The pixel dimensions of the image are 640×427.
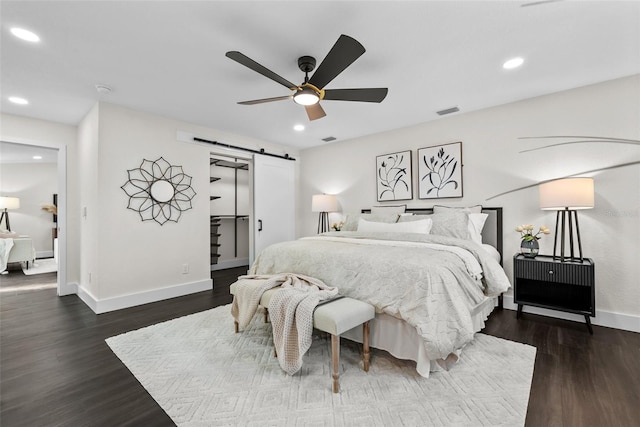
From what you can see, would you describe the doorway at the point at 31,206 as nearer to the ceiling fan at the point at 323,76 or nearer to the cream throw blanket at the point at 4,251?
the cream throw blanket at the point at 4,251

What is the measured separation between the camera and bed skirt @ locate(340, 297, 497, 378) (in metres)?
2.22

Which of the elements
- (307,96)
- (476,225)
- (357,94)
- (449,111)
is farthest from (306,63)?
(476,225)

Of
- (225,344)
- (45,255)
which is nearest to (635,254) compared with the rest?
(225,344)

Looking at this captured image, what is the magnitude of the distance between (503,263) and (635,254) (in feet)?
3.79

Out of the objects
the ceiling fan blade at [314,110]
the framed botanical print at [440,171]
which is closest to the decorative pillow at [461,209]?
the framed botanical print at [440,171]

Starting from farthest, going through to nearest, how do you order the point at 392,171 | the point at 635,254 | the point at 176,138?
1. the point at 392,171
2. the point at 176,138
3. the point at 635,254

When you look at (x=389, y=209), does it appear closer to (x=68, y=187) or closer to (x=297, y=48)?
(x=297, y=48)

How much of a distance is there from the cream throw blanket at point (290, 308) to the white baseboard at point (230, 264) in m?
3.94

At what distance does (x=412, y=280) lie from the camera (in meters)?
2.29

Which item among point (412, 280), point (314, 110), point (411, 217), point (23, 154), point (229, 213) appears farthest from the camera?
point (229, 213)

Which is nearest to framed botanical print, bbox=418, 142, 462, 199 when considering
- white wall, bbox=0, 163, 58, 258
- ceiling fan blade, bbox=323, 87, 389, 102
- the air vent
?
the air vent

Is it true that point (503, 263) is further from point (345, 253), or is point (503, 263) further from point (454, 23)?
point (454, 23)

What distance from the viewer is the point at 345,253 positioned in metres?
2.82

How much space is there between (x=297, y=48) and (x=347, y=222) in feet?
8.37
